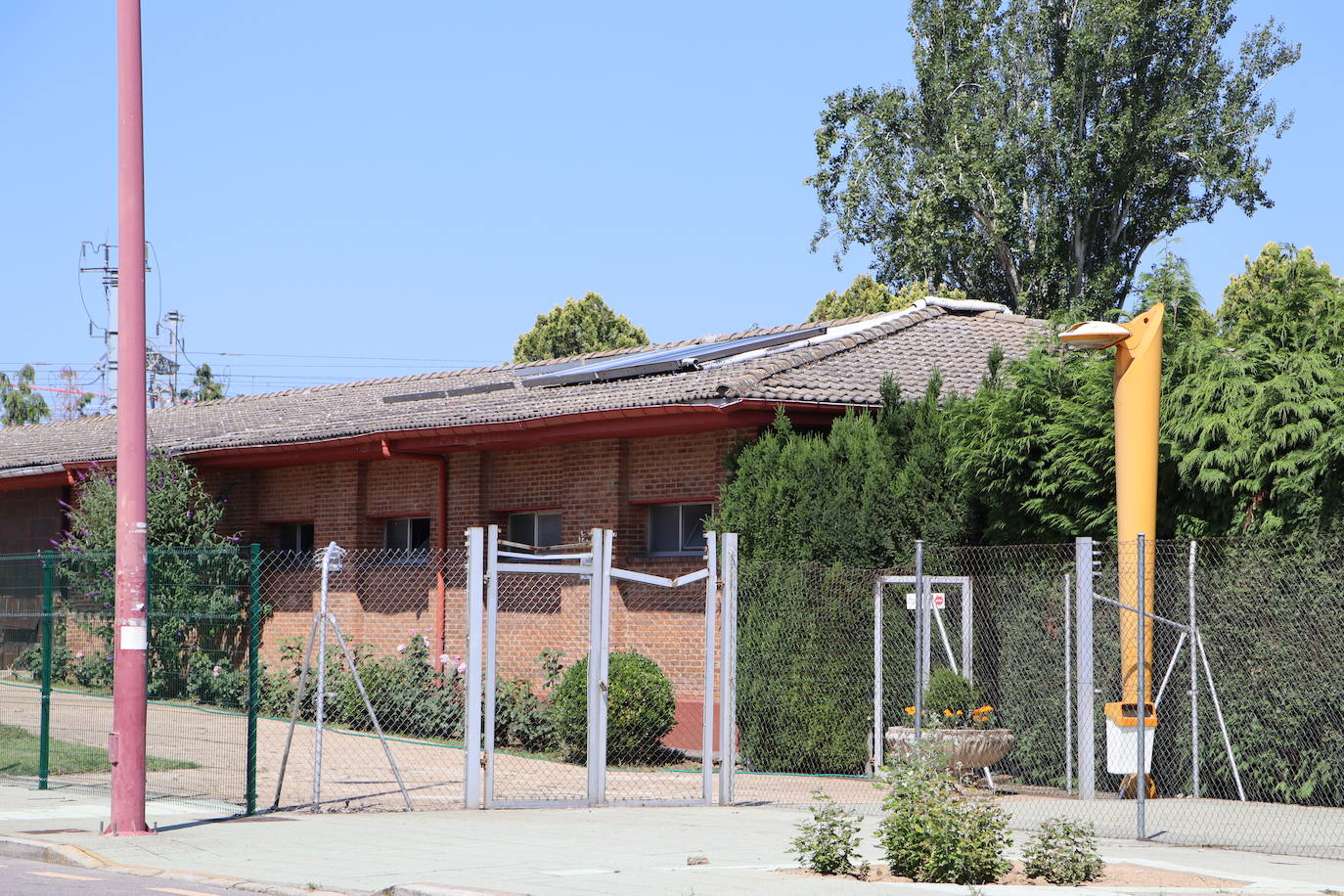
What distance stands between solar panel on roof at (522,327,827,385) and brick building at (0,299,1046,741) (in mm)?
43

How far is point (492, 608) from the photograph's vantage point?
12.2m

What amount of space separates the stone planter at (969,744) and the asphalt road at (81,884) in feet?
21.6

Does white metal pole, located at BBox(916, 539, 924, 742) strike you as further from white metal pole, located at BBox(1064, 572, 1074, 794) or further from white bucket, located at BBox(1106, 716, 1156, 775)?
white bucket, located at BBox(1106, 716, 1156, 775)

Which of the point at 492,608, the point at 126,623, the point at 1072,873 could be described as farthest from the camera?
the point at 492,608

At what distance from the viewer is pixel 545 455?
1961 cm

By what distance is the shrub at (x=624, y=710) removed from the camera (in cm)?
1588

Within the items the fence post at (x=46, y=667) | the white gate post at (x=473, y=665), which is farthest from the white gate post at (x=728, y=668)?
the fence post at (x=46, y=667)

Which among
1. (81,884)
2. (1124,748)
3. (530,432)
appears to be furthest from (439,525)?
(81,884)

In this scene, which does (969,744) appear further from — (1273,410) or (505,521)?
(505,521)

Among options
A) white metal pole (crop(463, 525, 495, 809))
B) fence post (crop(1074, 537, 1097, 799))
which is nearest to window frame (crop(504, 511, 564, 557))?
white metal pole (crop(463, 525, 495, 809))

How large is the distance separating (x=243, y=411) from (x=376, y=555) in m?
8.65

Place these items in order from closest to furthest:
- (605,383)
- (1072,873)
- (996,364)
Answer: (1072,873) → (996,364) → (605,383)

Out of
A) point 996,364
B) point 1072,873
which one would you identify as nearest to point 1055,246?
point 996,364

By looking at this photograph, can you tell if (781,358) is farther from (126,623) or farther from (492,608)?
(126,623)
